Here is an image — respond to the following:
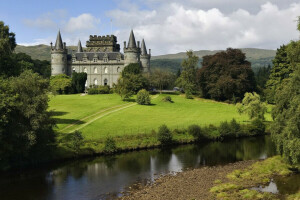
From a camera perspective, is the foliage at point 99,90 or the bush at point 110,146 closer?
the bush at point 110,146

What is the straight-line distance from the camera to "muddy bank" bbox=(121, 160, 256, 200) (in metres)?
22.5

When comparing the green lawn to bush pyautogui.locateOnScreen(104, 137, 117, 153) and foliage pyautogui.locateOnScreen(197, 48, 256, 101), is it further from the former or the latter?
foliage pyautogui.locateOnScreen(197, 48, 256, 101)

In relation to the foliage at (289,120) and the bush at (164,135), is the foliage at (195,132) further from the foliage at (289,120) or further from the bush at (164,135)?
the foliage at (289,120)

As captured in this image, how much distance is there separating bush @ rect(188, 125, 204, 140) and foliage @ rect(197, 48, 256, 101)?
27.0 meters

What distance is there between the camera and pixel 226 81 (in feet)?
220

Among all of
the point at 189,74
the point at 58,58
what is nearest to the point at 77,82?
the point at 58,58

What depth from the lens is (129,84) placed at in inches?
2689

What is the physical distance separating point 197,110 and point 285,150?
3346cm

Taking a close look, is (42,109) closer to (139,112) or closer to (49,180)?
(49,180)

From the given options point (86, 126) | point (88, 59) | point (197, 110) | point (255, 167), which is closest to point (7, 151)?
point (86, 126)

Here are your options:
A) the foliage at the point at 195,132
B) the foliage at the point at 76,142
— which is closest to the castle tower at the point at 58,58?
the foliage at the point at 195,132

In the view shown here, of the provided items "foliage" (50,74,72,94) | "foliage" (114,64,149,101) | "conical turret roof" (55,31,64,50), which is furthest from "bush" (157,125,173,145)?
"conical turret roof" (55,31,64,50)

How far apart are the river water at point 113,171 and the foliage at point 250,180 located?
15.1 feet

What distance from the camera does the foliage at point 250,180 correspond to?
21906mm
